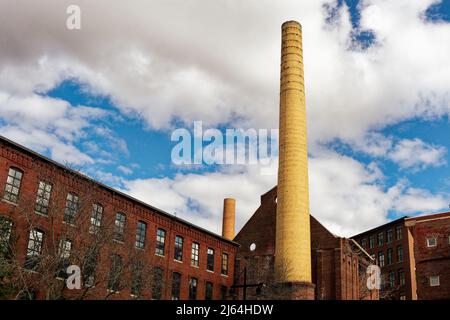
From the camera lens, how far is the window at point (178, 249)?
130 feet

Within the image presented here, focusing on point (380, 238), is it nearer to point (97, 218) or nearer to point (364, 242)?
point (364, 242)

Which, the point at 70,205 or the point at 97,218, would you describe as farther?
the point at 97,218

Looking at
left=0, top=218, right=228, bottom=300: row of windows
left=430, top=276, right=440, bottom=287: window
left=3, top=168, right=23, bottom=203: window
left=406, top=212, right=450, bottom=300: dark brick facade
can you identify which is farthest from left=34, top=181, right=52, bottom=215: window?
left=430, top=276, right=440, bottom=287: window

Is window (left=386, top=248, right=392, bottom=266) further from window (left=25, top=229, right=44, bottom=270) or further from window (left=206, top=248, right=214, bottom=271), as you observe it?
window (left=25, top=229, right=44, bottom=270)

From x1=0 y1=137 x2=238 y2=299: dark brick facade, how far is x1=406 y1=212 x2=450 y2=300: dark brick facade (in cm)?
1572

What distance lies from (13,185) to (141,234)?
35.8ft

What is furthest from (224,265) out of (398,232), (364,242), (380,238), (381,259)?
(364,242)

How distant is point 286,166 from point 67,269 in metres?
21.5

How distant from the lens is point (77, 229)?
2623 centimetres

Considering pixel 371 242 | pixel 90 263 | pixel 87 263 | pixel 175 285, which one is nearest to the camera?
pixel 87 263

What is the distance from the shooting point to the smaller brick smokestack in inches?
2294

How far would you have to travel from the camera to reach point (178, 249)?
39875 millimetres
